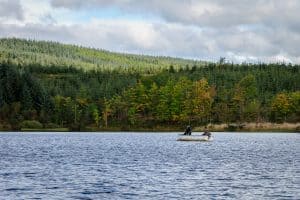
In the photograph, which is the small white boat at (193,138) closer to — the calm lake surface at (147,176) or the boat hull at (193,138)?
the boat hull at (193,138)

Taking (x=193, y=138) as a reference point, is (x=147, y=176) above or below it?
below

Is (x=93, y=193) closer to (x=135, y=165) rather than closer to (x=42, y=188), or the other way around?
(x=42, y=188)

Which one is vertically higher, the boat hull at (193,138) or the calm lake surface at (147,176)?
the boat hull at (193,138)

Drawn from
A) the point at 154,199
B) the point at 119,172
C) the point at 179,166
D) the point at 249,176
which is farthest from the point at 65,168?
the point at 154,199

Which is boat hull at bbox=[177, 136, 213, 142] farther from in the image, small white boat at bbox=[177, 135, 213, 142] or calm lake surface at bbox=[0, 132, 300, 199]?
calm lake surface at bbox=[0, 132, 300, 199]

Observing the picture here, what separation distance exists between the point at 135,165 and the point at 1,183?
21330 millimetres

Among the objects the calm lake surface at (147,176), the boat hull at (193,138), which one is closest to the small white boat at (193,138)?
the boat hull at (193,138)

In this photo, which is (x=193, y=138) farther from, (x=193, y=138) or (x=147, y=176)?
(x=147, y=176)

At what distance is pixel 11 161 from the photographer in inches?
2972

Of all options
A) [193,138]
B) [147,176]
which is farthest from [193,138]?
[147,176]

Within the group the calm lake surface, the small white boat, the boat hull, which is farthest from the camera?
the boat hull

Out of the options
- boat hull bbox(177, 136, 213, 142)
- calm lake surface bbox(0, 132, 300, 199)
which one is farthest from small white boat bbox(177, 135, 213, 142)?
calm lake surface bbox(0, 132, 300, 199)

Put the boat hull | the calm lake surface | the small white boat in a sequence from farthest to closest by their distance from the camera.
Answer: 1. the boat hull
2. the small white boat
3. the calm lake surface

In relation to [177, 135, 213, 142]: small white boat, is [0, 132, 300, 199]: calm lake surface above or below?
below
